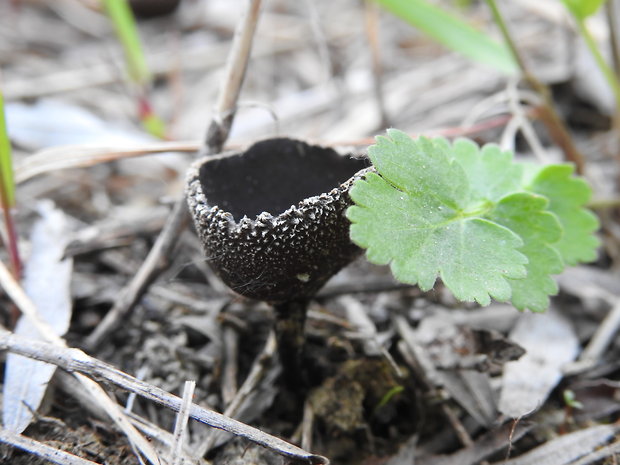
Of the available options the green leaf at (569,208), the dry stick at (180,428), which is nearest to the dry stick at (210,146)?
the dry stick at (180,428)

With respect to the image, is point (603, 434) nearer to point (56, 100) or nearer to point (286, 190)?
point (286, 190)

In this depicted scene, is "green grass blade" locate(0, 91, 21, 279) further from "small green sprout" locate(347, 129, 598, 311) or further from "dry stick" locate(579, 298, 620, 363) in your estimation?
"dry stick" locate(579, 298, 620, 363)

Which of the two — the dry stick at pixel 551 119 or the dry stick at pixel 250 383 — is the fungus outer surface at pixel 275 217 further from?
the dry stick at pixel 551 119

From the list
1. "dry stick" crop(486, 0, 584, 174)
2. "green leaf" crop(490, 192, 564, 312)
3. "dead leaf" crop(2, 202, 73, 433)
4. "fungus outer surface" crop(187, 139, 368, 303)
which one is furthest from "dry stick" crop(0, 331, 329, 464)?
"dry stick" crop(486, 0, 584, 174)

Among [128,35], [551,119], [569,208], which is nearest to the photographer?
[569,208]

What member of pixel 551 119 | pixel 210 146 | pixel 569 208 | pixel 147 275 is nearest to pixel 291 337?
pixel 147 275

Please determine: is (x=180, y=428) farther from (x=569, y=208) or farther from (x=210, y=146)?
(x=569, y=208)

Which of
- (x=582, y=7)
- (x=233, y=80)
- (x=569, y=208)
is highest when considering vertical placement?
(x=582, y=7)

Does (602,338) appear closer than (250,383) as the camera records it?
No
